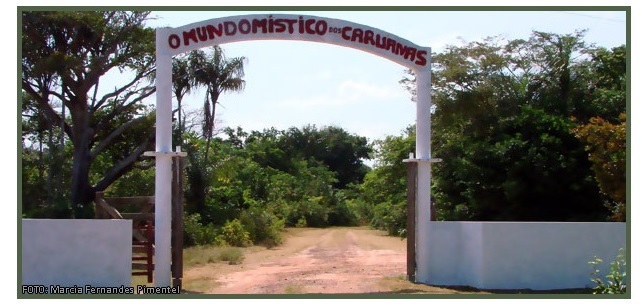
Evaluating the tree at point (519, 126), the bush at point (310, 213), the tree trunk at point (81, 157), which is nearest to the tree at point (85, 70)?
the tree trunk at point (81, 157)

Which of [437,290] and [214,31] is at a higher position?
[214,31]

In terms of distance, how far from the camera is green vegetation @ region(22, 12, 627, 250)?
75.8 ft

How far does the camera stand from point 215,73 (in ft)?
81.0

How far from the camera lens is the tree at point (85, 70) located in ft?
78.5

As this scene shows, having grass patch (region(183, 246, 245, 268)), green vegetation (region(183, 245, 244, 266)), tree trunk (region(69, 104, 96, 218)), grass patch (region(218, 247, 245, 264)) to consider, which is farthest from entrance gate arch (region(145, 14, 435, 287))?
tree trunk (region(69, 104, 96, 218))

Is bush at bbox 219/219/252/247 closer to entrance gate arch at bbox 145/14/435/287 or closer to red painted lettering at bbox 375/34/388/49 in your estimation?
entrance gate arch at bbox 145/14/435/287

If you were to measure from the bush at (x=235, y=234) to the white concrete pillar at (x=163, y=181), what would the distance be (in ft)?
42.1

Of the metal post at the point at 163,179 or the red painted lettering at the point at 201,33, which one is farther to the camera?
the red painted lettering at the point at 201,33

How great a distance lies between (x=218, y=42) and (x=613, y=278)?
7.34 metres

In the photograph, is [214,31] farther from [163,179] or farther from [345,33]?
[163,179]

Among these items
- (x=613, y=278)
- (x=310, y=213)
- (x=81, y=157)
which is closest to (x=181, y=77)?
(x=81, y=157)

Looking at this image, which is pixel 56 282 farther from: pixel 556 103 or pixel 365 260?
pixel 556 103

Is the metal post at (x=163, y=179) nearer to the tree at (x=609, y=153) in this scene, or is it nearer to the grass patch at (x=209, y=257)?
the grass patch at (x=209, y=257)

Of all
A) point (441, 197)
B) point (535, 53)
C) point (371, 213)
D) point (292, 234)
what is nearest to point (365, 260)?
point (441, 197)
